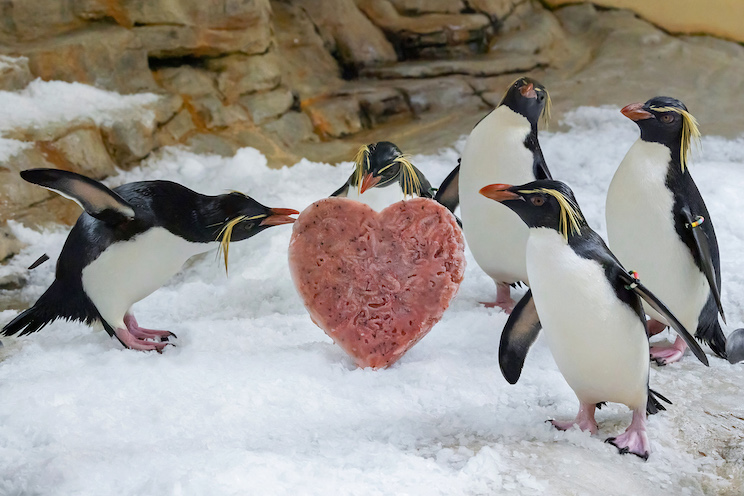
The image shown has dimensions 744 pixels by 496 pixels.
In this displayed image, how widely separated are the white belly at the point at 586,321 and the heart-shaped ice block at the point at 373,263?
0.43m

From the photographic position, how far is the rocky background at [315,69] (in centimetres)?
349

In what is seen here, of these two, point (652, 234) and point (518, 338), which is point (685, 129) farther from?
point (518, 338)

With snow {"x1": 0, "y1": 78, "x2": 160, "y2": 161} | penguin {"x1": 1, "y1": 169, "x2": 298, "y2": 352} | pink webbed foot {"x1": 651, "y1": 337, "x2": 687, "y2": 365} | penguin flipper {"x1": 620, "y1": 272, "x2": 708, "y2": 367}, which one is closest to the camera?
penguin flipper {"x1": 620, "y1": 272, "x2": 708, "y2": 367}

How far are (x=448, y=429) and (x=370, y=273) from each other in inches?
20.3

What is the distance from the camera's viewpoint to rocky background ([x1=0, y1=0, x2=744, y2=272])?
3.49 m

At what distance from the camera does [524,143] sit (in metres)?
2.27

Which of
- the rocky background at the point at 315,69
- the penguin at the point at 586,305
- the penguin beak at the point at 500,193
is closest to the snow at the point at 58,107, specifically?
the rocky background at the point at 315,69

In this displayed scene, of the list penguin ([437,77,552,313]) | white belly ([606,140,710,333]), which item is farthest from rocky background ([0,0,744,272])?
white belly ([606,140,710,333])

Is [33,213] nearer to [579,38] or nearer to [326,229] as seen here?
[326,229]

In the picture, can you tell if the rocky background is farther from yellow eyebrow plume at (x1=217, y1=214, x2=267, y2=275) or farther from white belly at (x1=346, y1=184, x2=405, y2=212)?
white belly at (x1=346, y1=184, x2=405, y2=212)

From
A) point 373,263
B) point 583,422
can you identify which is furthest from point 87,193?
point 583,422

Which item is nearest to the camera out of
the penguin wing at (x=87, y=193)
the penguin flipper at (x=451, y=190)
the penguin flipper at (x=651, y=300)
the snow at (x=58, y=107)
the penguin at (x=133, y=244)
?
the penguin flipper at (x=651, y=300)

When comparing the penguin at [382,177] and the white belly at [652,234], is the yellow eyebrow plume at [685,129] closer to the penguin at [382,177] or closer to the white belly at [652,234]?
the white belly at [652,234]

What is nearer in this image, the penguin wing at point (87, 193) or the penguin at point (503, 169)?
the penguin wing at point (87, 193)
